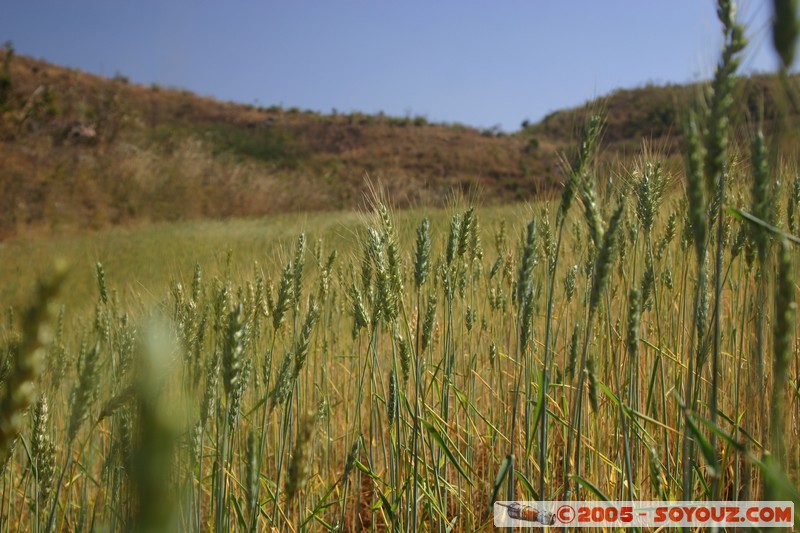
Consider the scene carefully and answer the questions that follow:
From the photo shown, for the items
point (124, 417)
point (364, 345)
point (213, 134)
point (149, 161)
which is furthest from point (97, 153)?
point (124, 417)

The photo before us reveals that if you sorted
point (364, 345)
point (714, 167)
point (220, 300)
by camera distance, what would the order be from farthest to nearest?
1. point (364, 345)
2. point (220, 300)
3. point (714, 167)

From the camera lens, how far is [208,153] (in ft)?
91.2

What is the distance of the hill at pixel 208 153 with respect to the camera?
69.6 feet

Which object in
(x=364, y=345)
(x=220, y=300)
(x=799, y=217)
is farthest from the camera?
(x=364, y=345)

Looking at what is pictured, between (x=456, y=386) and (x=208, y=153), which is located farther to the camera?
(x=208, y=153)

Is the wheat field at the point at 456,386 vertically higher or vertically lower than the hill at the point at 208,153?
lower

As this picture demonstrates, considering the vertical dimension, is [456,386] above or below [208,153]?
below

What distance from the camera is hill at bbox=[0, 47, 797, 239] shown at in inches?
835

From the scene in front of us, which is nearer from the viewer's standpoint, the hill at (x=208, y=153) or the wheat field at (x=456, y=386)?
the wheat field at (x=456, y=386)

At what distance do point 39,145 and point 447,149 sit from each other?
1863 centimetres

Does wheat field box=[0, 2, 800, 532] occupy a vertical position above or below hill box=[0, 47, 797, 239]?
below

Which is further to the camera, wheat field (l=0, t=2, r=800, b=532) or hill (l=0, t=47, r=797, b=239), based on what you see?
hill (l=0, t=47, r=797, b=239)

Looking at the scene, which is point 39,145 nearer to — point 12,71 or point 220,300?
point 12,71

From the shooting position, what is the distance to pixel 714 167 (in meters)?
0.84
